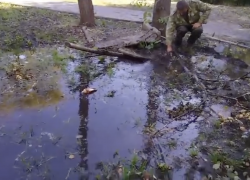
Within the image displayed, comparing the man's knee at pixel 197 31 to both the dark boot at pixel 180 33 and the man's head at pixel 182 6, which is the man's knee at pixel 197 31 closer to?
the dark boot at pixel 180 33

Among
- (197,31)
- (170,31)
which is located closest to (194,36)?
(197,31)

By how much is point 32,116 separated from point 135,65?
9.20ft

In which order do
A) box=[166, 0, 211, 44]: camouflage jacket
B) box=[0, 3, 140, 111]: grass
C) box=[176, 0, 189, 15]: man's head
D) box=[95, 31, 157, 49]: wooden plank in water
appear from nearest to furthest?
box=[0, 3, 140, 111]: grass, box=[176, 0, 189, 15]: man's head, box=[166, 0, 211, 44]: camouflage jacket, box=[95, 31, 157, 49]: wooden plank in water

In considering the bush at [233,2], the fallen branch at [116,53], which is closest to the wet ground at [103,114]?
the fallen branch at [116,53]

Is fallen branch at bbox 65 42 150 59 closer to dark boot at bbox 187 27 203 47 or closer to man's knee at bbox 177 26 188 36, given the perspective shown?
man's knee at bbox 177 26 188 36

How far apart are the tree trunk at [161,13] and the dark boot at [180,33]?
2.28ft

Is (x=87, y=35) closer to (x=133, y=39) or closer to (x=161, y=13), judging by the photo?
(x=133, y=39)

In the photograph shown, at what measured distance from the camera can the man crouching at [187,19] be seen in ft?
22.6

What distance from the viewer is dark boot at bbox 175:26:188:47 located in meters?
7.69

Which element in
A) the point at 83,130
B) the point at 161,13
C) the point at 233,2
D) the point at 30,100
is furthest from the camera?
the point at 233,2

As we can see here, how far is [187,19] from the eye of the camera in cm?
754

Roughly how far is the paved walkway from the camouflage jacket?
197 cm

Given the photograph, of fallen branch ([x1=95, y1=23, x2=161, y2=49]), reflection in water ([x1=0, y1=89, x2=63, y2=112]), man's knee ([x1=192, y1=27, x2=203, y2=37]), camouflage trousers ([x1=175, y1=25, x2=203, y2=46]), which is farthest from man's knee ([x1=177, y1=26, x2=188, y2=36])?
reflection in water ([x1=0, y1=89, x2=63, y2=112])

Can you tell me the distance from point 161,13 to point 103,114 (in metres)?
4.54
